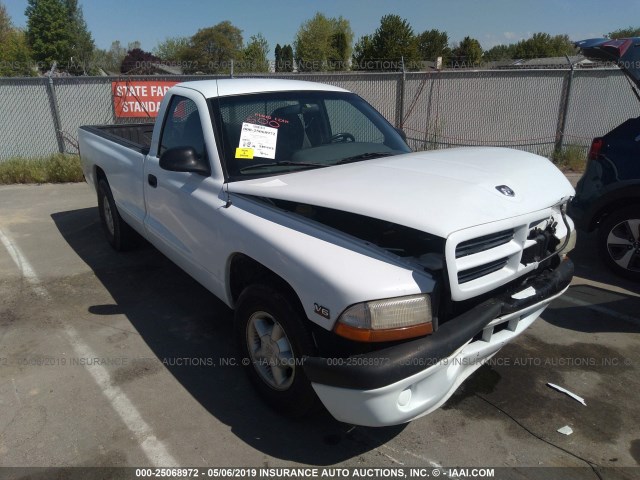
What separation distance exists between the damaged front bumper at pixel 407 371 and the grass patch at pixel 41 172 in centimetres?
959

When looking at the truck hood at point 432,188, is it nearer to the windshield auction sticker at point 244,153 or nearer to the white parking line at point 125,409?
the windshield auction sticker at point 244,153

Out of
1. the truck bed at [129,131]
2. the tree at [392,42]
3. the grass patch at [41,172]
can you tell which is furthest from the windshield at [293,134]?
the tree at [392,42]

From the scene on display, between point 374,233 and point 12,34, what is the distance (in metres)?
72.6

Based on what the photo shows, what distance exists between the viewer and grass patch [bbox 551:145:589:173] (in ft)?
36.3

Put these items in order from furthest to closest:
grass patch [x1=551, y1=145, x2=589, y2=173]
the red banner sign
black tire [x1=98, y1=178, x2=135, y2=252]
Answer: the red banner sign
grass patch [x1=551, y1=145, x2=589, y2=173]
black tire [x1=98, y1=178, x2=135, y2=252]

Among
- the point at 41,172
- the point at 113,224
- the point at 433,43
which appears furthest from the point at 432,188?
the point at 433,43

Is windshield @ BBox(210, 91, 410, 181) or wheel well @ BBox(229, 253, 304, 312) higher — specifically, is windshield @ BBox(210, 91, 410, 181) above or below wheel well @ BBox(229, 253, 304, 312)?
above

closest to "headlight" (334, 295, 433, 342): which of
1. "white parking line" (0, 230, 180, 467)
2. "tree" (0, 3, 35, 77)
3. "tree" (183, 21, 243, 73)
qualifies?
"white parking line" (0, 230, 180, 467)

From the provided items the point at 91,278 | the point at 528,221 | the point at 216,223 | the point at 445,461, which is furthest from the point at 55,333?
the point at 528,221

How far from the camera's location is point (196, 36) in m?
74.9

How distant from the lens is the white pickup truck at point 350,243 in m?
2.32

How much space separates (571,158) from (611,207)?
21.7 feet

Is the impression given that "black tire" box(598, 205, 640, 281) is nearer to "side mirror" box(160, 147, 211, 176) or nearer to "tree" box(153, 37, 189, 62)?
"side mirror" box(160, 147, 211, 176)

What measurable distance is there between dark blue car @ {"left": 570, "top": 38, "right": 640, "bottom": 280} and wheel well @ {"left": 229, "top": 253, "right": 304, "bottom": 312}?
155 inches
